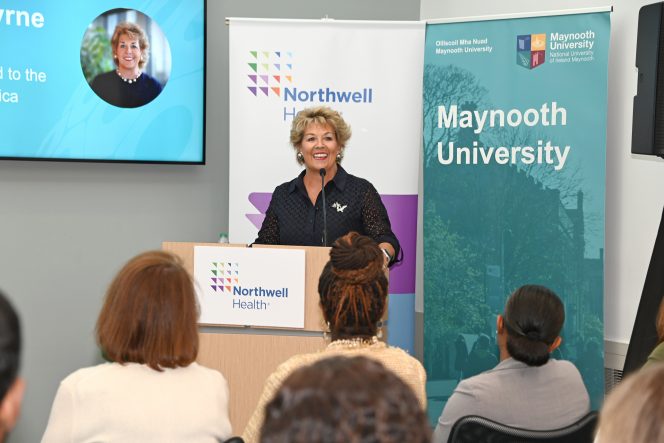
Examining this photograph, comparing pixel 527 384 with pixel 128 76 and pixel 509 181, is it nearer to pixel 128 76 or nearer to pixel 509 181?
pixel 509 181

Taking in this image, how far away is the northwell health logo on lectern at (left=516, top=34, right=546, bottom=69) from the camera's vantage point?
470cm

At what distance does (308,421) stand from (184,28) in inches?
176

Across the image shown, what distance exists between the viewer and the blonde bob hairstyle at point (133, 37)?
4.84 metres

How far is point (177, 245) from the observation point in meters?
3.51

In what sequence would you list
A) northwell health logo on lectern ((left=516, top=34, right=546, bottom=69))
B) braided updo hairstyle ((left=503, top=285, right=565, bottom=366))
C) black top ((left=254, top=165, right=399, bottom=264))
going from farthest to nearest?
northwell health logo on lectern ((left=516, top=34, right=546, bottom=69))
black top ((left=254, top=165, right=399, bottom=264))
braided updo hairstyle ((left=503, top=285, right=565, bottom=366))

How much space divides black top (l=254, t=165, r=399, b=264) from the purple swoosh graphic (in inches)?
37.7

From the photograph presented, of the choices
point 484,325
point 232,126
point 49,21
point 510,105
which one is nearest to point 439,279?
point 484,325

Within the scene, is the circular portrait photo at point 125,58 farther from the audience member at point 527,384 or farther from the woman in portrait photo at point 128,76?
the audience member at point 527,384

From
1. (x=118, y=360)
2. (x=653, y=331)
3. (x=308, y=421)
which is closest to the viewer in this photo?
(x=308, y=421)

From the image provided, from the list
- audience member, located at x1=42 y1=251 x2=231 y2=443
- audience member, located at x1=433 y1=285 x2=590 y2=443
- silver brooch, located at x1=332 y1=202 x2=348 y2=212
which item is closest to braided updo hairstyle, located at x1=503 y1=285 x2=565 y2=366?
audience member, located at x1=433 y1=285 x2=590 y2=443

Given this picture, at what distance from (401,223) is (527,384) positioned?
2.57 meters

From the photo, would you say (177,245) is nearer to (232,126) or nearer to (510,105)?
(232,126)

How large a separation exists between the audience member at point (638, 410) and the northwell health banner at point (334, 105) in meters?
3.74

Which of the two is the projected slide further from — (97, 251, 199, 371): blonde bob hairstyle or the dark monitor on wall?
(97, 251, 199, 371): blonde bob hairstyle
